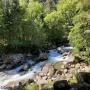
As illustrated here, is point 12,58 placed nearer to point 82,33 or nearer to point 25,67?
point 25,67

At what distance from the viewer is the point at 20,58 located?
133 feet

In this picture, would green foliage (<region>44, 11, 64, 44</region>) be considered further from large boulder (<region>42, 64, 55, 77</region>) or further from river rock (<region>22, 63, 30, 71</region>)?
large boulder (<region>42, 64, 55, 77</region>)

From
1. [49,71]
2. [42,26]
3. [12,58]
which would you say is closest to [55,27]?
[42,26]

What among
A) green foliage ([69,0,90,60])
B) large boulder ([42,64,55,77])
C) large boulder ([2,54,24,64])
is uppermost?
green foliage ([69,0,90,60])

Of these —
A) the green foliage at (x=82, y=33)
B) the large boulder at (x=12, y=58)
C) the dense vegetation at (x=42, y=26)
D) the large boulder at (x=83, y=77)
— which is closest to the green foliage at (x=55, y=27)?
the dense vegetation at (x=42, y=26)

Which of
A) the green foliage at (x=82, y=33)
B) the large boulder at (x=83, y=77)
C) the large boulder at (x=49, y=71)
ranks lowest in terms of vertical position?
the large boulder at (x=49, y=71)

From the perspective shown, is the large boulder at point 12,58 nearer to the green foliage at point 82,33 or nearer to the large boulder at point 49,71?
the large boulder at point 49,71

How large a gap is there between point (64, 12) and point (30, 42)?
1965 cm

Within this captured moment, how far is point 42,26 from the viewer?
179 ft

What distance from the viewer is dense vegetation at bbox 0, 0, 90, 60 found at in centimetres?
3212

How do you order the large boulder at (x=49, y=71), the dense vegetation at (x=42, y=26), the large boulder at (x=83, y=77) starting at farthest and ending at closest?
the dense vegetation at (x=42, y=26), the large boulder at (x=49, y=71), the large boulder at (x=83, y=77)

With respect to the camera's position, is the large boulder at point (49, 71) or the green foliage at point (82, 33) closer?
the green foliage at point (82, 33)

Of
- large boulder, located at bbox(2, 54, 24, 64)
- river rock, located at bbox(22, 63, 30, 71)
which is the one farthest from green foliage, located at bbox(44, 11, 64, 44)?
river rock, located at bbox(22, 63, 30, 71)

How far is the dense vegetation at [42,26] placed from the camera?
3212 centimetres
